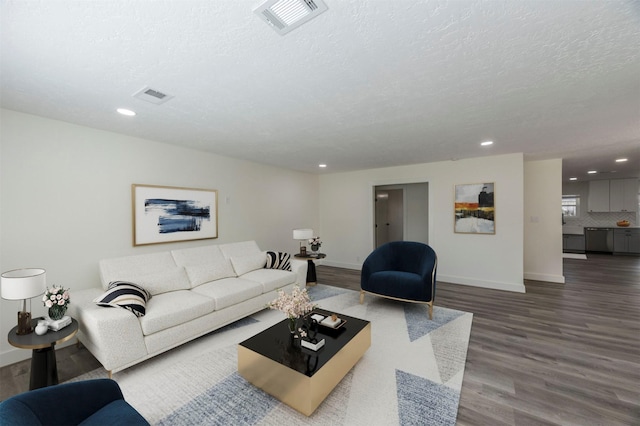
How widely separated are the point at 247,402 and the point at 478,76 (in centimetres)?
300

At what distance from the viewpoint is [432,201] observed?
521 centimetres

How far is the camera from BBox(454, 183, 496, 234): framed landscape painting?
464 cm

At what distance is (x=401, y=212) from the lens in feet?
23.1

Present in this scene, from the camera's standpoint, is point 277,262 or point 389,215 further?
point 389,215

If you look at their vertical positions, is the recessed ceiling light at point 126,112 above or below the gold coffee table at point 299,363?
above

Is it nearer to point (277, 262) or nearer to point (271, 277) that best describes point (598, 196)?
point (277, 262)

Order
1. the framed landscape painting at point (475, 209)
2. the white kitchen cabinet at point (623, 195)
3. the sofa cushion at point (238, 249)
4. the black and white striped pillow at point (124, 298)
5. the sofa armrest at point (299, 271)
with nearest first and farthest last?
the black and white striped pillow at point (124, 298)
the sofa cushion at point (238, 249)
the sofa armrest at point (299, 271)
the framed landscape painting at point (475, 209)
the white kitchen cabinet at point (623, 195)

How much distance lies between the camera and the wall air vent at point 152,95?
2.06m

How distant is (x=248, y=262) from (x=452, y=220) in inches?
156

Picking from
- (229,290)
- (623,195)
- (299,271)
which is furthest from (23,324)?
(623,195)

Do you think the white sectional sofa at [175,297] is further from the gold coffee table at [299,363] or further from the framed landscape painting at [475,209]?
the framed landscape painting at [475,209]

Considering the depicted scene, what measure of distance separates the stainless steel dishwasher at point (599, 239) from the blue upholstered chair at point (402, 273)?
807cm

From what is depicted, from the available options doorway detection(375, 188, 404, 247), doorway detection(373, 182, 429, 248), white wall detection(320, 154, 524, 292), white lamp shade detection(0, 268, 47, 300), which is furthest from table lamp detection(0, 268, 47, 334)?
doorway detection(375, 188, 404, 247)

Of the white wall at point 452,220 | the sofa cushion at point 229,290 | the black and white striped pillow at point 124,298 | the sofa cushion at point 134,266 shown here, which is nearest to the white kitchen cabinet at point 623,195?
the white wall at point 452,220
